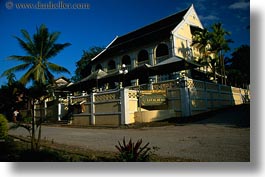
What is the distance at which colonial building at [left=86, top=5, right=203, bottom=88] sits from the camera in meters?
8.13

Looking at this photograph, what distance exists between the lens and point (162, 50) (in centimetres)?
1083

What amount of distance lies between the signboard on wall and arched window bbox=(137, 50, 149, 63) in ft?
15.9

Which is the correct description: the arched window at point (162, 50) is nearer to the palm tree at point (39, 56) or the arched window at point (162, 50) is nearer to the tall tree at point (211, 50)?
the tall tree at point (211, 50)

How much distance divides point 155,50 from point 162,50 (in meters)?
0.34

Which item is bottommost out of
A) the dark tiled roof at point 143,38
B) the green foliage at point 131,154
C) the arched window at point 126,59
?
the green foliage at point 131,154

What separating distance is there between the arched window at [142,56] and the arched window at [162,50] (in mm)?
693

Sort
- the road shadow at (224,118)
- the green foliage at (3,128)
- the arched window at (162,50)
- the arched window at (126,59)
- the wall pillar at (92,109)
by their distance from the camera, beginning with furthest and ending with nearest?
the arched window at (126,59), the arched window at (162,50), the wall pillar at (92,109), the road shadow at (224,118), the green foliage at (3,128)

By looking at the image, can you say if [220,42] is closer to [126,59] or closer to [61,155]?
[61,155]

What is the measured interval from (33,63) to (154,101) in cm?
359

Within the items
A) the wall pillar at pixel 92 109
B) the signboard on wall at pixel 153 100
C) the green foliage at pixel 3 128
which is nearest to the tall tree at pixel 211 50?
the signboard on wall at pixel 153 100

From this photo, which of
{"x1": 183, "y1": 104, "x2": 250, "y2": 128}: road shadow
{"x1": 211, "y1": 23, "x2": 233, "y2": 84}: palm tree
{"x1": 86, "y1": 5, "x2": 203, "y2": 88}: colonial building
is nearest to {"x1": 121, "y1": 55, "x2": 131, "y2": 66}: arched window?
{"x1": 86, "y1": 5, "x2": 203, "y2": 88}: colonial building

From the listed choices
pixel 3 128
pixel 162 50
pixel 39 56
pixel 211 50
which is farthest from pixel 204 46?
pixel 3 128

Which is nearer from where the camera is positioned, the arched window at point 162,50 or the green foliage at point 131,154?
the green foliage at point 131,154

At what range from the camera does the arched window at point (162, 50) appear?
1062 cm
